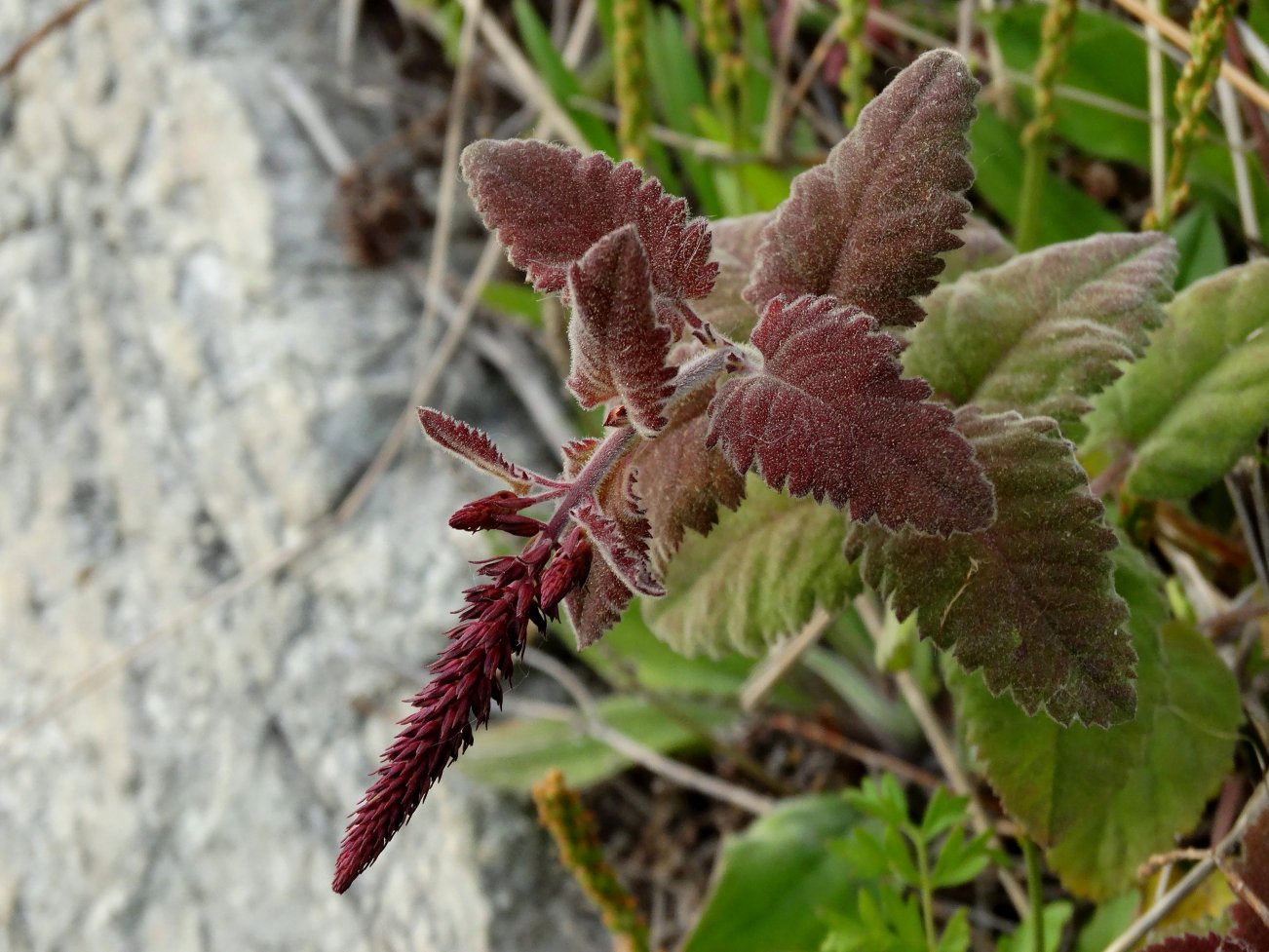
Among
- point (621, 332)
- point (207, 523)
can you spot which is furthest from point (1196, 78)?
point (207, 523)

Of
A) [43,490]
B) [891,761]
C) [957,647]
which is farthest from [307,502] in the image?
[957,647]

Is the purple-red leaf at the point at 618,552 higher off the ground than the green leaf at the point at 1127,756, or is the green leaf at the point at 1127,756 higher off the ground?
the purple-red leaf at the point at 618,552

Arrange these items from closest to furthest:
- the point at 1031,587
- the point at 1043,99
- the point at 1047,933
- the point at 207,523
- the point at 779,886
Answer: the point at 1031,587
the point at 1047,933
the point at 1043,99
the point at 779,886
the point at 207,523

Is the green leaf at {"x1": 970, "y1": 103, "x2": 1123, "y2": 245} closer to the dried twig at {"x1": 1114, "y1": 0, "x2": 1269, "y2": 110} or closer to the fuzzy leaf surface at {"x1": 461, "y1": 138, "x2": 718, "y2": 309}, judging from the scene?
the dried twig at {"x1": 1114, "y1": 0, "x2": 1269, "y2": 110}

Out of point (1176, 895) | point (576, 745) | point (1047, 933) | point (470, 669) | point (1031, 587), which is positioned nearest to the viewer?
point (470, 669)

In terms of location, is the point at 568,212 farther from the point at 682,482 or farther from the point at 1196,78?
the point at 1196,78

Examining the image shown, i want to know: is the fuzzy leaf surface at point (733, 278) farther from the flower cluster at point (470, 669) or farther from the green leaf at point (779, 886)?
the green leaf at point (779, 886)

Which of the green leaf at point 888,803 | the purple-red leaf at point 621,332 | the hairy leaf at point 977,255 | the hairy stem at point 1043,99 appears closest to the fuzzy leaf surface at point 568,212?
the purple-red leaf at point 621,332

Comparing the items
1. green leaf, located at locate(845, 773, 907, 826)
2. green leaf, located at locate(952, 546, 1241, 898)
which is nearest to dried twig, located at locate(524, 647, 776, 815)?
green leaf, located at locate(845, 773, 907, 826)
